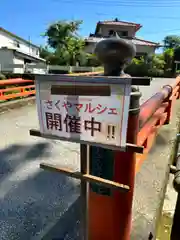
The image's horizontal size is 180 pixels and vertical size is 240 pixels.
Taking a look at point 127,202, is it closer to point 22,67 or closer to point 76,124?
point 76,124

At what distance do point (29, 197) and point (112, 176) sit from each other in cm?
118

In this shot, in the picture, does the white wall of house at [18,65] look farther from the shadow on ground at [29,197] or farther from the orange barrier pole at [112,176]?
the orange barrier pole at [112,176]

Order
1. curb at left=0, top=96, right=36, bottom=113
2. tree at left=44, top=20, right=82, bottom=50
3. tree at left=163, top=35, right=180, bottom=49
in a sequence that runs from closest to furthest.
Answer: curb at left=0, top=96, right=36, bottom=113
tree at left=44, top=20, right=82, bottom=50
tree at left=163, top=35, right=180, bottom=49

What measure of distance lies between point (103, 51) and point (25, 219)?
1.39 meters

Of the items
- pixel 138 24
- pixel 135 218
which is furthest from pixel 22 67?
pixel 135 218

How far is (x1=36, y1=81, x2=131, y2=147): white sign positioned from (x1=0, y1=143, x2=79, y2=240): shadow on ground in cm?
101

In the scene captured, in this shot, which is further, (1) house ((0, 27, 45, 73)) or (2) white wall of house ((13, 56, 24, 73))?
(1) house ((0, 27, 45, 73))

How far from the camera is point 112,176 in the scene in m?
0.89

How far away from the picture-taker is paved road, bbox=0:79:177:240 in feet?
4.90

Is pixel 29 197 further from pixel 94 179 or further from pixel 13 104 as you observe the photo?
pixel 13 104

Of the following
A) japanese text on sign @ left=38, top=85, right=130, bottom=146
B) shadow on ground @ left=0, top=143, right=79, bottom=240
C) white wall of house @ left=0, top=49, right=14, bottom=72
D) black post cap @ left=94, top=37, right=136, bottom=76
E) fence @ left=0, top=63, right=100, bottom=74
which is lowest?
shadow on ground @ left=0, top=143, right=79, bottom=240

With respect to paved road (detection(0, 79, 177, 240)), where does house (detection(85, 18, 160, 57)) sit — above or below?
above

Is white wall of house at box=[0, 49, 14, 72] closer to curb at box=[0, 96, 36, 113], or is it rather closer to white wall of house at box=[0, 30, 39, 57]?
white wall of house at box=[0, 30, 39, 57]

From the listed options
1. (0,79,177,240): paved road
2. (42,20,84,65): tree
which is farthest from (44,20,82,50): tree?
(0,79,177,240): paved road
